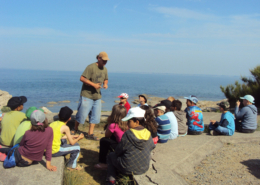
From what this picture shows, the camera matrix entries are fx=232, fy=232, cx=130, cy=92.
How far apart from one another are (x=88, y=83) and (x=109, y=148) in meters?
1.85

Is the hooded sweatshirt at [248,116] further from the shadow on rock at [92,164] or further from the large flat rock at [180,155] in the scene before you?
the shadow on rock at [92,164]

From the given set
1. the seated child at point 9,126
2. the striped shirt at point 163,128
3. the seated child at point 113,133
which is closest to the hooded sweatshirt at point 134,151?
the seated child at point 113,133

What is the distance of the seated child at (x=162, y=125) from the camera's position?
4840 millimetres

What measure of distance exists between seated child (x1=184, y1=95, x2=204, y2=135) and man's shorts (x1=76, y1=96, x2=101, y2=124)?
230 centimetres

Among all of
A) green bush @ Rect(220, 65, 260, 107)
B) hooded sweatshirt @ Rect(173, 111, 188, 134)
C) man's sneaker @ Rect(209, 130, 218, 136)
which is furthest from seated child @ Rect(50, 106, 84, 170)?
green bush @ Rect(220, 65, 260, 107)

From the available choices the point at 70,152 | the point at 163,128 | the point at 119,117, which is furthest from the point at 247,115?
the point at 70,152

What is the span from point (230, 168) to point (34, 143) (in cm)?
333

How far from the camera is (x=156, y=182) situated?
10.6 ft

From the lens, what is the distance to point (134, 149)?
3236 mm

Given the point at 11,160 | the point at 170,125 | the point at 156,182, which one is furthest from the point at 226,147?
the point at 11,160

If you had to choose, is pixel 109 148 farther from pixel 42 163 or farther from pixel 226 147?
pixel 226 147

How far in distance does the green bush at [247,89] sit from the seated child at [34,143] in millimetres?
12501

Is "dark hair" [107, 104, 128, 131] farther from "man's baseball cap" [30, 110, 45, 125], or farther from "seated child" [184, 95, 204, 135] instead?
"seated child" [184, 95, 204, 135]

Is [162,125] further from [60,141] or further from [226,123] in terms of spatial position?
[60,141]
